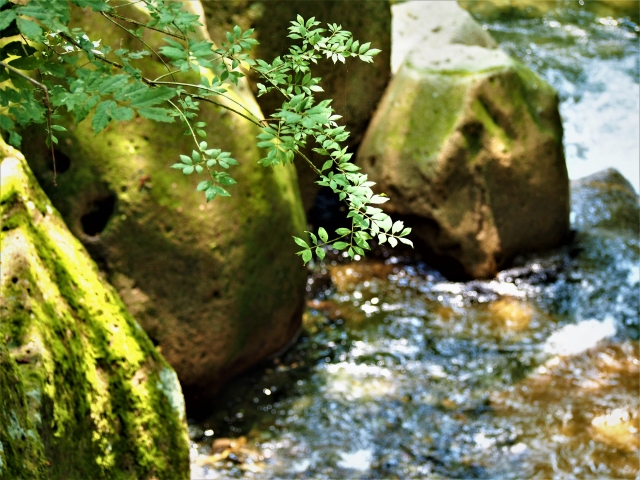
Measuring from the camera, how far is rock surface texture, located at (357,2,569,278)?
5371mm

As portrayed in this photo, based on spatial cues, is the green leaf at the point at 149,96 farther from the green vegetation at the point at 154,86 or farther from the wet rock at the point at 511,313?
the wet rock at the point at 511,313

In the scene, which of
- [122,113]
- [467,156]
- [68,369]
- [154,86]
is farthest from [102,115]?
[467,156]

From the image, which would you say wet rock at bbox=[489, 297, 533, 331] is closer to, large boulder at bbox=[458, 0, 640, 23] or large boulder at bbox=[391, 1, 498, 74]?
large boulder at bbox=[391, 1, 498, 74]

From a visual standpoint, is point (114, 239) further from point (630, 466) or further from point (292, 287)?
point (630, 466)

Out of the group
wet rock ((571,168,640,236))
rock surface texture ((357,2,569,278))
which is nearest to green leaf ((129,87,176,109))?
rock surface texture ((357,2,569,278))

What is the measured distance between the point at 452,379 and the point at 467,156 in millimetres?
1787

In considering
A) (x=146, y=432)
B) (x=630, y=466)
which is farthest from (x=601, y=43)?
(x=146, y=432)

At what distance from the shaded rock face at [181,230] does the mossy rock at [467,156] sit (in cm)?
156

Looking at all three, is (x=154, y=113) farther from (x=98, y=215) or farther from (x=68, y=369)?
(x=98, y=215)

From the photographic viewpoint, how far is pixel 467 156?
536 cm

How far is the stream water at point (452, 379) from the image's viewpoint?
391 centimetres

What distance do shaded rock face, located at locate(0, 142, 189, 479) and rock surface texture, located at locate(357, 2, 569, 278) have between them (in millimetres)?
3070

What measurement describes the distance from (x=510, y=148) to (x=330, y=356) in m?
2.24

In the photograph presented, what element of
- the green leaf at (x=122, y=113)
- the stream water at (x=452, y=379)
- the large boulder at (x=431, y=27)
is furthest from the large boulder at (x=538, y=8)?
Result: the green leaf at (x=122, y=113)
